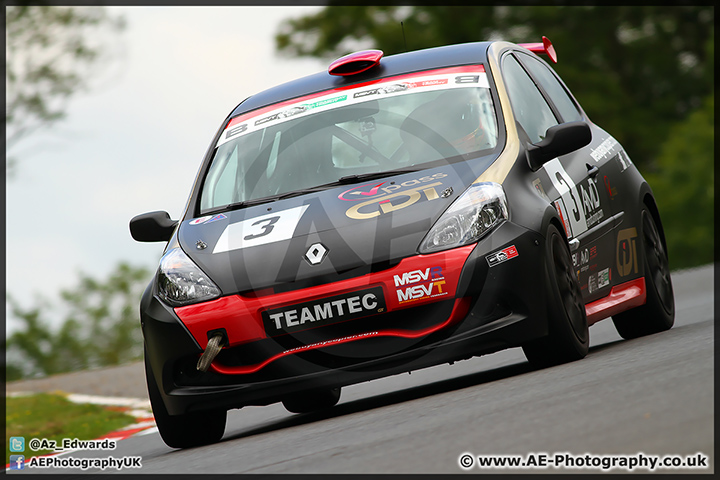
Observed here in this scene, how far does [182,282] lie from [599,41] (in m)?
30.0

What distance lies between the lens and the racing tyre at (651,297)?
727 cm

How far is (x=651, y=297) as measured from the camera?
285 inches

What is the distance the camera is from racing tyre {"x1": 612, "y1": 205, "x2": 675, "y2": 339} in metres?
7.27

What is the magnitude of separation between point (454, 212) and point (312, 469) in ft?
5.50

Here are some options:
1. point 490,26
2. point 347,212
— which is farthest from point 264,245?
point 490,26

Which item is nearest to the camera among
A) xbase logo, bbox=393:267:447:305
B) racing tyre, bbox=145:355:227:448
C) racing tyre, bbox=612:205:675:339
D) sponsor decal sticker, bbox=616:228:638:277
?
xbase logo, bbox=393:267:447:305

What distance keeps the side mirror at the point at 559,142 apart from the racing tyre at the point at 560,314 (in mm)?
435

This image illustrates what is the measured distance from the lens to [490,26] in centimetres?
3331

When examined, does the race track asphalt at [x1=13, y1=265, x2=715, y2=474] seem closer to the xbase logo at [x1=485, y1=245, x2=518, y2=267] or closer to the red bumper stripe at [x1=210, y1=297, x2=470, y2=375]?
the red bumper stripe at [x1=210, y1=297, x2=470, y2=375]

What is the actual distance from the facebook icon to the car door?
355 centimetres

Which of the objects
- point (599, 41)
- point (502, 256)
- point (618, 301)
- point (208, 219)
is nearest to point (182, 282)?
point (208, 219)

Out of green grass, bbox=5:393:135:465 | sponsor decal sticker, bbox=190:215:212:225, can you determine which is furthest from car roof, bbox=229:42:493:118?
green grass, bbox=5:393:135:465

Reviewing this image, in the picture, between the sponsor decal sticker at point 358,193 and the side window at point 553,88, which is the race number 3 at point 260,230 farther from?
the side window at point 553,88

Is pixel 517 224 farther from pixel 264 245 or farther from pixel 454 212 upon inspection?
pixel 264 245
